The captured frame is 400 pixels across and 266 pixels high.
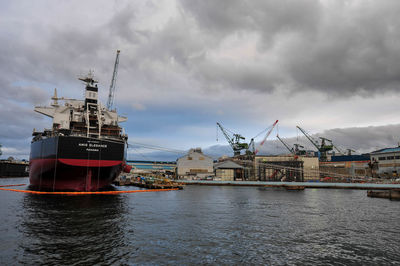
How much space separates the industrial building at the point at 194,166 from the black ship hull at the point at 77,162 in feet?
243

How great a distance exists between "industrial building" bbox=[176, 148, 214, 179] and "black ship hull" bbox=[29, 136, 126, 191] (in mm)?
73941

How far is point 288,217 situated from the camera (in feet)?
104

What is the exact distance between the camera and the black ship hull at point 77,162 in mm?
43094

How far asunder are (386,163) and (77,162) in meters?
139

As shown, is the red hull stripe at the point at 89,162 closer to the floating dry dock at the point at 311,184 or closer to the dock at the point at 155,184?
the dock at the point at 155,184

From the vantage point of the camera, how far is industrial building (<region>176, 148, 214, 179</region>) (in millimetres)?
122875

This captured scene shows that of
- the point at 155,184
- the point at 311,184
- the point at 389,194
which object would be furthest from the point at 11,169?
the point at 389,194

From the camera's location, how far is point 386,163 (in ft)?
384

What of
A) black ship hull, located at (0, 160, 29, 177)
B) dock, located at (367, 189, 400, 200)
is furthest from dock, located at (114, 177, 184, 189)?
black ship hull, located at (0, 160, 29, 177)

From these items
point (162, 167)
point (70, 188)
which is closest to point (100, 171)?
point (70, 188)

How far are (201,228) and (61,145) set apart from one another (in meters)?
32.4

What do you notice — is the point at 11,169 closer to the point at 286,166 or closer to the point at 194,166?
the point at 194,166

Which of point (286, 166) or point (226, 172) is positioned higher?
point (286, 166)

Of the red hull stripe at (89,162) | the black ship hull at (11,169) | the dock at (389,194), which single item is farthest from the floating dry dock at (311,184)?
the black ship hull at (11,169)
